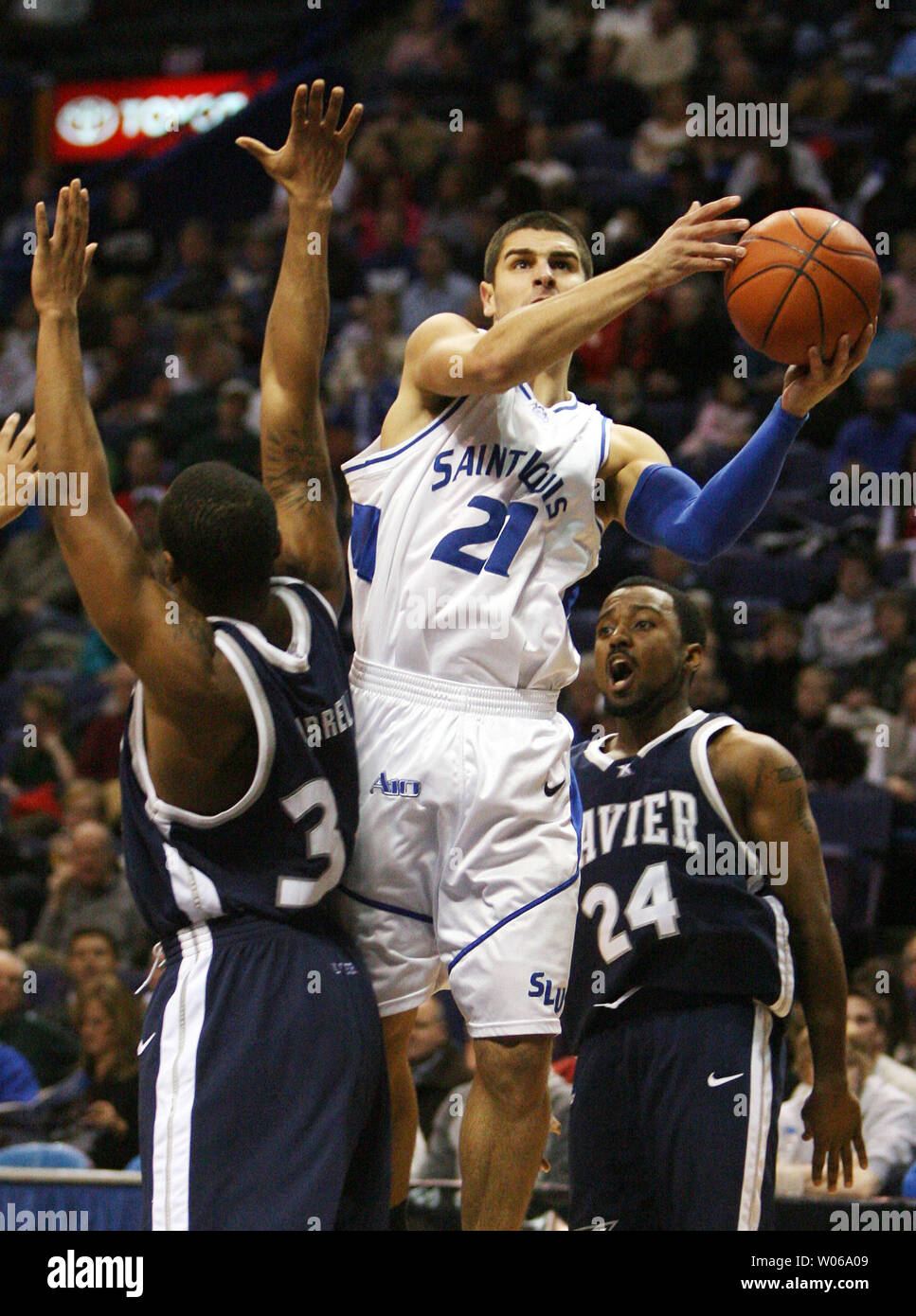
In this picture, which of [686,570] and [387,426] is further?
[686,570]

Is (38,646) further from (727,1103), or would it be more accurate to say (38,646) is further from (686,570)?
(727,1103)

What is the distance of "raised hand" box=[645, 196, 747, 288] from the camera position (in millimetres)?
3559

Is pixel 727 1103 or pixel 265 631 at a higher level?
pixel 265 631

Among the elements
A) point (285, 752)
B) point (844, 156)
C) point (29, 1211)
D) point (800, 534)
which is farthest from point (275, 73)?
point (285, 752)

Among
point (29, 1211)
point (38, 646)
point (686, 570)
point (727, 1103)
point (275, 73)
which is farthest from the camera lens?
point (275, 73)

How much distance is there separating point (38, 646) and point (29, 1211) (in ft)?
18.4

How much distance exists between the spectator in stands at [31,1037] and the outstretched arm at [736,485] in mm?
4031

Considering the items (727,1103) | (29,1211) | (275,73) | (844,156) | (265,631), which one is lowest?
(29,1211)

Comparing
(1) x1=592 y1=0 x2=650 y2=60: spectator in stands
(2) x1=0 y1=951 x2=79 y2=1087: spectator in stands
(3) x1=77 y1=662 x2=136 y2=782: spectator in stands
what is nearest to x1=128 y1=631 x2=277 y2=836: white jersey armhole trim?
(2) x1=0 y1=951 x2=79 y2=1087: spectator in stands

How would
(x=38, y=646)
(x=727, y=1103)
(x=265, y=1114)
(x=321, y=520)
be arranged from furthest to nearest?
1. (x=38, y=646)
2. (x=727, y=1103)
3. (x=321, y=520)
4. (x=265, y=1114)

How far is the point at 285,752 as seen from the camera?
3295 mm

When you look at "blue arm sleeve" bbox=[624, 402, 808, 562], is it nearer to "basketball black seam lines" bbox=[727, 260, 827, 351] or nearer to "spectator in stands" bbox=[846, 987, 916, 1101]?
"basketball black seam lines" bbox=[727, 260, 827, 351]

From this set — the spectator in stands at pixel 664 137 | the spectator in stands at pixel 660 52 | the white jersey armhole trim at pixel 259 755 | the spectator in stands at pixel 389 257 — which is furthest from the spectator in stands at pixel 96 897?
the spectator in stands at pixel 660 52

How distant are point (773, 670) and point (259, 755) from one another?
5.27 metres
